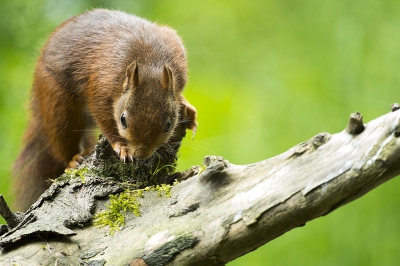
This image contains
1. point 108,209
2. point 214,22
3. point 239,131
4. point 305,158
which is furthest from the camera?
point 214,22

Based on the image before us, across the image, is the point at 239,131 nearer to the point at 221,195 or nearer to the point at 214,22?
the point at 214,22

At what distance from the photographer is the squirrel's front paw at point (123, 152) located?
9.58 feet

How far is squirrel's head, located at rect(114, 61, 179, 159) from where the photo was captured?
2.95m

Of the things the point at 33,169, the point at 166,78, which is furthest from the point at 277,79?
the point at 33,169

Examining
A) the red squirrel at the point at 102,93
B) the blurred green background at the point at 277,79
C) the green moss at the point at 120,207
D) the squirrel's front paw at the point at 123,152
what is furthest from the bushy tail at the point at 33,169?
the green moss at the point at 120,207

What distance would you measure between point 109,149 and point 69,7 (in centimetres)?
156

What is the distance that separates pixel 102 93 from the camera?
338cm

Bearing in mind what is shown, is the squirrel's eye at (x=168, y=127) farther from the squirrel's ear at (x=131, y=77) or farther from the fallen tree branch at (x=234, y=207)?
the fallen tree branch at (x=234, y=207)

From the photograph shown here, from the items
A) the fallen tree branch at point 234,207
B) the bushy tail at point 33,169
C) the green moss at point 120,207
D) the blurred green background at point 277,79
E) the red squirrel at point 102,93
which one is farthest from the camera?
the bushy tail at point 33,169

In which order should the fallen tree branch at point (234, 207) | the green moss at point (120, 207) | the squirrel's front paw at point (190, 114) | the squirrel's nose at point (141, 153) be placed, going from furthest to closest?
the squirrel's front paw at point (190, 114) → the squirrel's nose at point (141, 153) → the green moss at point (120, 207) → the fallen tree branch at point (234, 207)

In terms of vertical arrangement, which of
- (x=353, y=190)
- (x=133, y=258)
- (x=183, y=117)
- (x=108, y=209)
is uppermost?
(x=183, y=117)

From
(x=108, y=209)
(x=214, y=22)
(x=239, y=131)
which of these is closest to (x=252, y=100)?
(x=239, y=131)

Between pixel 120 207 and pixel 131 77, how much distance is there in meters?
0.85

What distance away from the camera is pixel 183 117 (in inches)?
135
